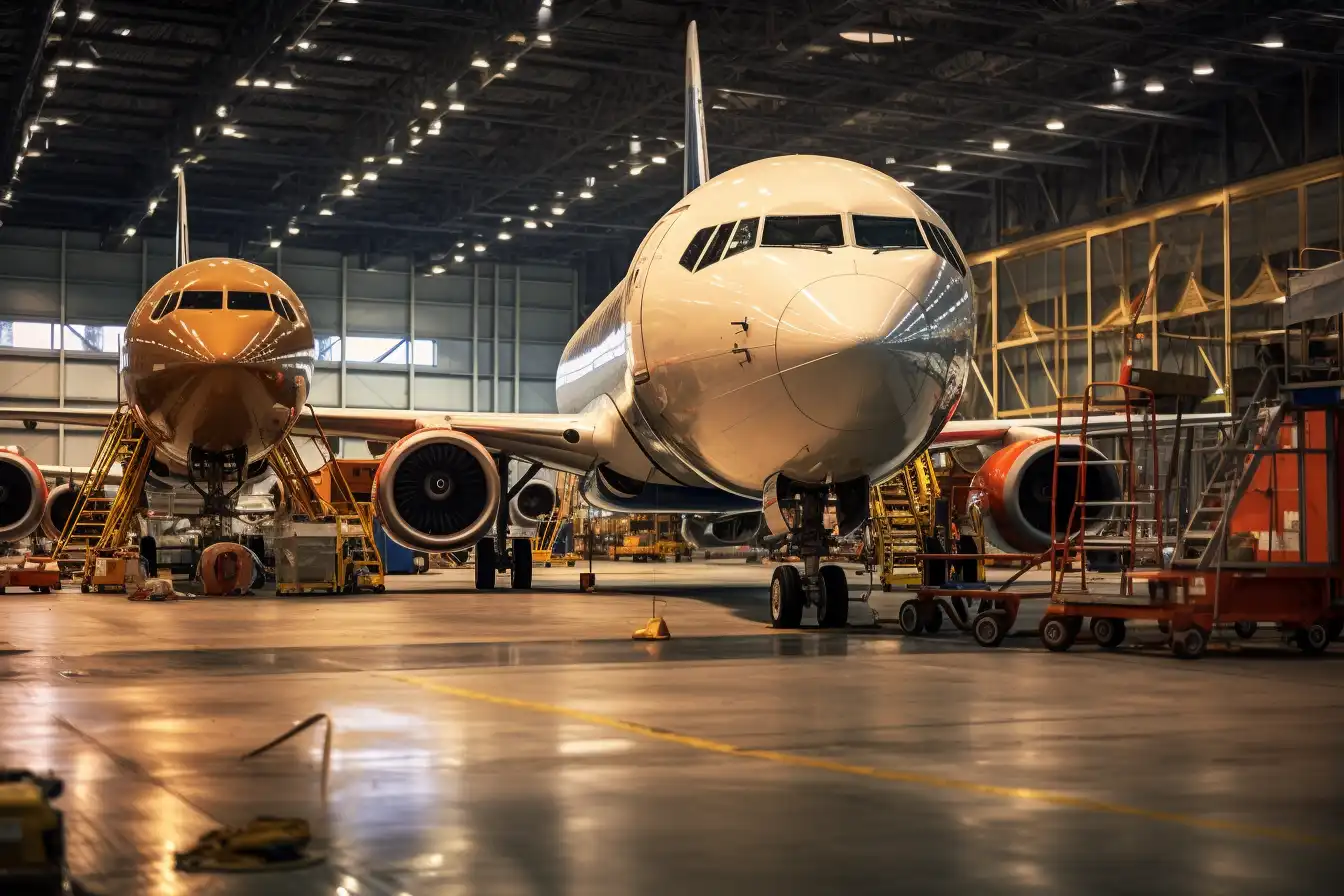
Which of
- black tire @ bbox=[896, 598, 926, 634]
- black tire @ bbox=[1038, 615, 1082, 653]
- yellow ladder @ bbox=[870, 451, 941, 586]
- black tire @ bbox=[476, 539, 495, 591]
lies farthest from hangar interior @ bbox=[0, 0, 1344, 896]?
black tire @ bbox=[476, 539, 495, 591]

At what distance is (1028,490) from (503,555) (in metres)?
8.55

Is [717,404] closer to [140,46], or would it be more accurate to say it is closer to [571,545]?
[140,46]

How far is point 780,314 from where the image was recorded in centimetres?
1213

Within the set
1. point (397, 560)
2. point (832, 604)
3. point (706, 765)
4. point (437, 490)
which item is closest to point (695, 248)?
point (832, 604)

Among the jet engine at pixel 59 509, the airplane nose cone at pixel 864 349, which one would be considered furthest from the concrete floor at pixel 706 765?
the jet engine at pixel 59 509

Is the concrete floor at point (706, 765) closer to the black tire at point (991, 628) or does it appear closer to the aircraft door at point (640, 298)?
the black tire at point (991, 628)

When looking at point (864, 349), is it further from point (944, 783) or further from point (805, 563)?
point (944, 783)

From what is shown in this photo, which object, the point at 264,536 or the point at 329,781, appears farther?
the point at 264,536

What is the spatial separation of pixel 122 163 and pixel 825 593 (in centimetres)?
3855

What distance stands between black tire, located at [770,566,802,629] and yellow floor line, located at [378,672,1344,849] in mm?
5661

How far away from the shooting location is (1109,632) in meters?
11.2

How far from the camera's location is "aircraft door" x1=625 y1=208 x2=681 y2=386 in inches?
563

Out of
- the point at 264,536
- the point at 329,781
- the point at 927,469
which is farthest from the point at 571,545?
the point at 329,781

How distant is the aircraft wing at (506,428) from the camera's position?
1888cm
